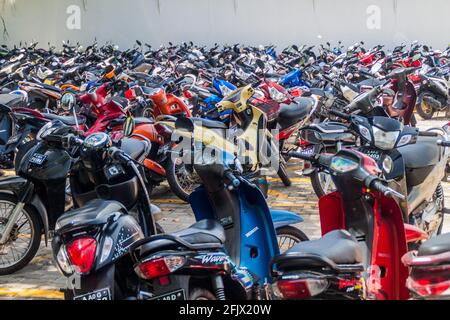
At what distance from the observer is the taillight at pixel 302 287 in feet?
7.98

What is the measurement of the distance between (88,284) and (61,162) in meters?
1.90

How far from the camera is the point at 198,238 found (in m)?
2.80

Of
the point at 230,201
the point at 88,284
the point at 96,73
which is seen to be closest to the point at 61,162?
the point at 230,201

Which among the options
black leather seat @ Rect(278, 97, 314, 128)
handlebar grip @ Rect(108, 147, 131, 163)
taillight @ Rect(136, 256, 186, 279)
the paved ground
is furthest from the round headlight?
black leather seat @ Rect(278, 97, 314, 128)

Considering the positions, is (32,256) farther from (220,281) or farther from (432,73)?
(432,73)

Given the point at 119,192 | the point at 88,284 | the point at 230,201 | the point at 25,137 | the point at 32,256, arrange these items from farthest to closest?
the point at 25,137, the point at 32,256, the point at 119,192, the point at 230,201, the point at 88,284

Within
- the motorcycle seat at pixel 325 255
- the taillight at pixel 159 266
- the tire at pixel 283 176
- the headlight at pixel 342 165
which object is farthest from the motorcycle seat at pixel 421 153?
the tire at pixel 283 176

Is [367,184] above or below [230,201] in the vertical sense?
above

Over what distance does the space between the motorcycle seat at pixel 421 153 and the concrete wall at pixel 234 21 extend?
49.4 ft

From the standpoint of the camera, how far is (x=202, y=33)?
20.1 m

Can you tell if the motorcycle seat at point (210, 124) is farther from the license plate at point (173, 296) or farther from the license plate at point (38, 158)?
the license plate at point (173, 296)

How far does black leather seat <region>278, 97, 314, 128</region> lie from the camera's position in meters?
6.76

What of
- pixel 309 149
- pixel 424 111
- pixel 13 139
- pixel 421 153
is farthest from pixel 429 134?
pixel 424 111

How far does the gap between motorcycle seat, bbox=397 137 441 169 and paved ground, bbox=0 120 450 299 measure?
0.96 metres
